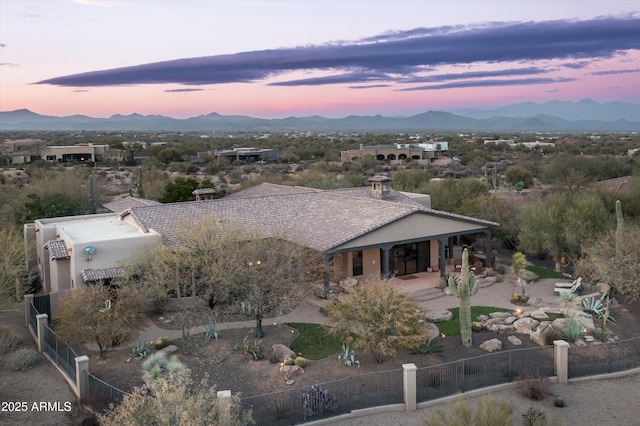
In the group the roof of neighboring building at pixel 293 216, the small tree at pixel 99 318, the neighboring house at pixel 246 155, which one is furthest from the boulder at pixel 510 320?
the neighboring house at pixel 246 155

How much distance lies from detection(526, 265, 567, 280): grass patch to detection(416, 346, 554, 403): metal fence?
12938 mm

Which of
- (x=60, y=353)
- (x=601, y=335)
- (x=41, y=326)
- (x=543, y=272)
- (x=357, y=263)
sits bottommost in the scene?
(x=543, y=272)

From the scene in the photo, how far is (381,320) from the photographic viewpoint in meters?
18.7

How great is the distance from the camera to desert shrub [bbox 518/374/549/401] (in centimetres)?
1673

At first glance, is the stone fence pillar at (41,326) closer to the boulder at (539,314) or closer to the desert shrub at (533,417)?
the desert shrub at (533,417)

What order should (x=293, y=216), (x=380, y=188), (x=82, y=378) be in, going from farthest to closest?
(x=380, y=188)
(x=293, y=216)
(x=82, y=378)

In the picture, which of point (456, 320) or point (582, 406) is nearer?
point (582, 406)

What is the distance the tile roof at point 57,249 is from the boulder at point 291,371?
12.2 metres

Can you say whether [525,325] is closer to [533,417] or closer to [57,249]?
[533,417]

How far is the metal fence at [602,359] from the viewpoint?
18.1 metres

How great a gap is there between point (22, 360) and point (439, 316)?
15.2 meters

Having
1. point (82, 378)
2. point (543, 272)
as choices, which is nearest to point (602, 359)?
point (543, 272)

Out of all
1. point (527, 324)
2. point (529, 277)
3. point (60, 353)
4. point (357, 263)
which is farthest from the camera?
point (357, 263)

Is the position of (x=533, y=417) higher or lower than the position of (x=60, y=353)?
lower
